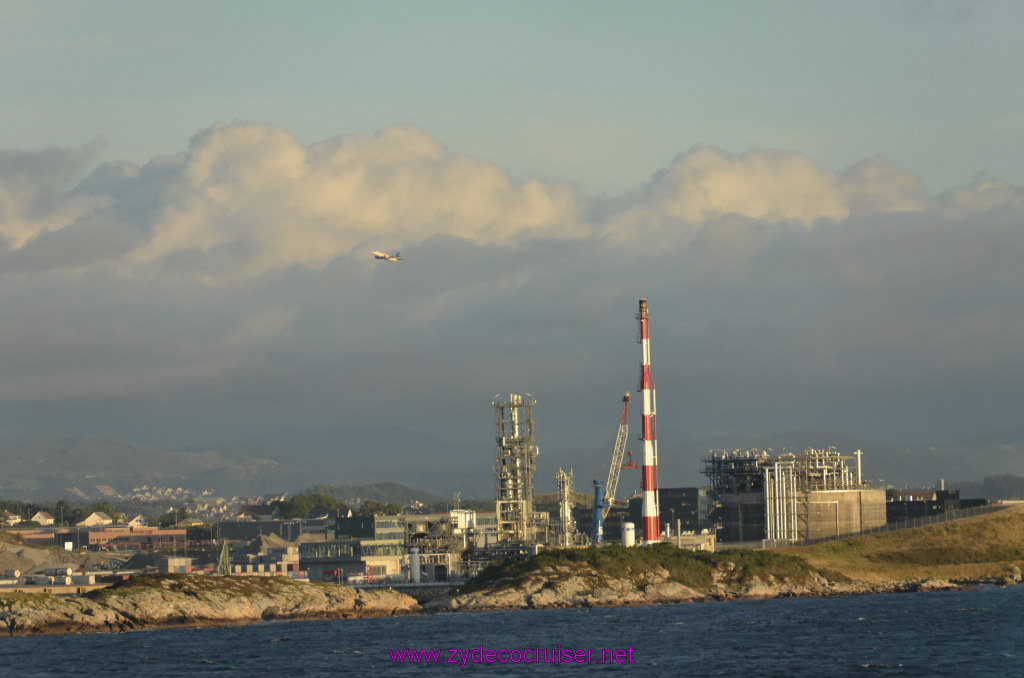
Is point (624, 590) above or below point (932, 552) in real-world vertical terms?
below

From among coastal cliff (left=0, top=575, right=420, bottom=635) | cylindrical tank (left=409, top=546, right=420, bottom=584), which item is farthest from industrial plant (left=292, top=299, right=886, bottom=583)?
coastal cliff (left=0, top=575, right=420, bottom=635)

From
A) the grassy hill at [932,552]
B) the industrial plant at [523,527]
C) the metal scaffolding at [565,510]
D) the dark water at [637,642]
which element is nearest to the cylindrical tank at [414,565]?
the industrial plant at [523,527]

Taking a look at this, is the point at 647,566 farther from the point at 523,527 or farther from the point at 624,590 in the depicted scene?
the point at 523,527

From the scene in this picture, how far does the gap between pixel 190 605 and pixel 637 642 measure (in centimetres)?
5264

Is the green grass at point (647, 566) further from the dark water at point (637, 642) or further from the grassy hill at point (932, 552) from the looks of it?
the dark water at point (637, 642)

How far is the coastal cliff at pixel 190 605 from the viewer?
136750 mm

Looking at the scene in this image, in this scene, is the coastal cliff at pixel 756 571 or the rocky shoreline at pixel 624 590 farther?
the coastal cliff at pixel 756 571

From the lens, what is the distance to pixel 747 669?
319 feet

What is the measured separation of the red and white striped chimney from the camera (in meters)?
166

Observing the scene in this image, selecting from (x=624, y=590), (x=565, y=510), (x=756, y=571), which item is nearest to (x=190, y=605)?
(x=624, y=590)

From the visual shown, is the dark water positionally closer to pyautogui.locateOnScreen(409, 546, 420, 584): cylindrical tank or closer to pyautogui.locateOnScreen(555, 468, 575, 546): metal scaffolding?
pyautogui.locateOnScreen(409, 546, 420, 584): cylindrical tank

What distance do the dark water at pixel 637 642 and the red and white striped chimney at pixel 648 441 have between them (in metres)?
21.5

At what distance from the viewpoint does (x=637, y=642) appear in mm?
113188

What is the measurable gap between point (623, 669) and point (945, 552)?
105938 millimetres
